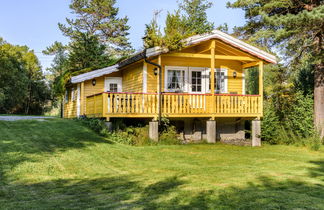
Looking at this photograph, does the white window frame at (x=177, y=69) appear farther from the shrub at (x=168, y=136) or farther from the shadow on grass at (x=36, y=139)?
the shadow on grass at (x=36, y=139)

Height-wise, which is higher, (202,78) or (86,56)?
(86,56)

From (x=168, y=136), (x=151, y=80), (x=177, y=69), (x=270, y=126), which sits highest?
(x=177, y=69)

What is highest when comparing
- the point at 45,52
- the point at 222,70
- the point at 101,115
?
the point at 45,52

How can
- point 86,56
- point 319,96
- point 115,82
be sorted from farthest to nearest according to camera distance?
point 86,56 < point 115,82 < point 319,96

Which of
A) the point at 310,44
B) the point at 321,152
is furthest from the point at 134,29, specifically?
the point at 321,152

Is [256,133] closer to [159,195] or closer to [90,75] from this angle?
[90,75]

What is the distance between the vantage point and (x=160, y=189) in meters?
6.52

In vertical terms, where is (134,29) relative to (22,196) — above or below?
above

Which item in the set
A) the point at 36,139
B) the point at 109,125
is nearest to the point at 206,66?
the point at 109,125

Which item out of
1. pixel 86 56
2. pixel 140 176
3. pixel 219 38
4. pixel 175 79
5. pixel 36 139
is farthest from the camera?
pixel 86 56

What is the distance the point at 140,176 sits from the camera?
789 centimetres

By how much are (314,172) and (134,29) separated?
112 feet

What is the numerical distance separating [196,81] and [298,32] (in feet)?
16.8

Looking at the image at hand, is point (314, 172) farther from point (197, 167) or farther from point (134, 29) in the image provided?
point (134, 29)
